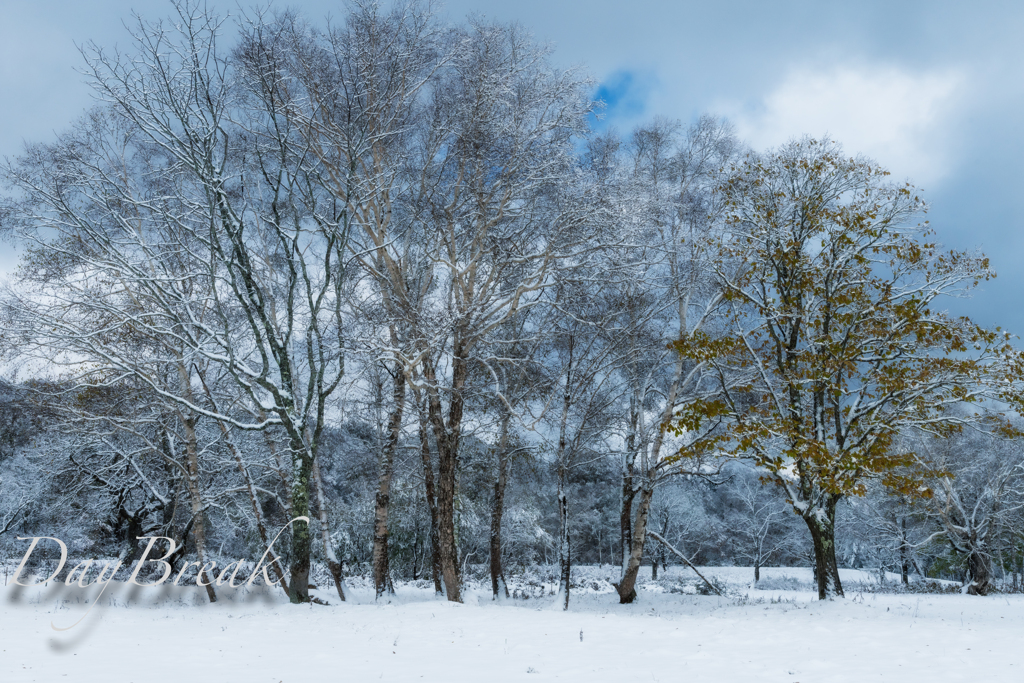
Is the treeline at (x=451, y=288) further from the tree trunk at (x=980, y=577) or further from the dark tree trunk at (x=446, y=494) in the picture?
the tree trunk at (x=980, y=577)

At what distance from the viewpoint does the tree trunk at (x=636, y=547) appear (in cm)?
1396

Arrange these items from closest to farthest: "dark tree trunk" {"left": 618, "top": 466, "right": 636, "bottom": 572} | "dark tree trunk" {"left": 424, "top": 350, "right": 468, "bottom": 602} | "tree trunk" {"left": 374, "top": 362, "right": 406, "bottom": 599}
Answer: "dark tree trunk" {"left": 424, "top": 350, "right": 468, "bottom": 602} → "tree trunk" {"left": 374, "top": 362, "right": 406, "bottom": 599} → "dark tree trunk" {"left": 618, "top": 466, "right": 636, "bottom": 572}

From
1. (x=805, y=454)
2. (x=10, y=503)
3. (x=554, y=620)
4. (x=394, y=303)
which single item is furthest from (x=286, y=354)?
(x=10, y=503)

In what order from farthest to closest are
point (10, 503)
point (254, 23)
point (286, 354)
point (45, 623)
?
point (10, 503), point (286, 354), point (254, 23), point (45, 623)

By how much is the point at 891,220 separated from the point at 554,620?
387 inches

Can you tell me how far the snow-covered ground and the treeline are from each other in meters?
2.16

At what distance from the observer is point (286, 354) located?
10.8 meters

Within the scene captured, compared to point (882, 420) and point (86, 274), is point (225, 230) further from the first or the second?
point (882, 420)

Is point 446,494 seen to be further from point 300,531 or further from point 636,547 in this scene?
point 636,547

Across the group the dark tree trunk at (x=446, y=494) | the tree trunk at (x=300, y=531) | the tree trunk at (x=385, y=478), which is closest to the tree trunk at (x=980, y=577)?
the dark tree trunk at (x=446, y=494)

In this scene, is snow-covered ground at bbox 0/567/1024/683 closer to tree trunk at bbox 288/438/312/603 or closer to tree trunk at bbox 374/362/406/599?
tree trunk at bbox 288/438/312/603

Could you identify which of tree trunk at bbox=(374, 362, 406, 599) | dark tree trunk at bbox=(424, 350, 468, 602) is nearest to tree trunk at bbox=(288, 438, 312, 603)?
tree trunk at bbox=(374, 362, 406, 599)

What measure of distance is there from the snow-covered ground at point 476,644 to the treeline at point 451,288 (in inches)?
85.0

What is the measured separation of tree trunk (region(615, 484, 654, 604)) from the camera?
550 inches
